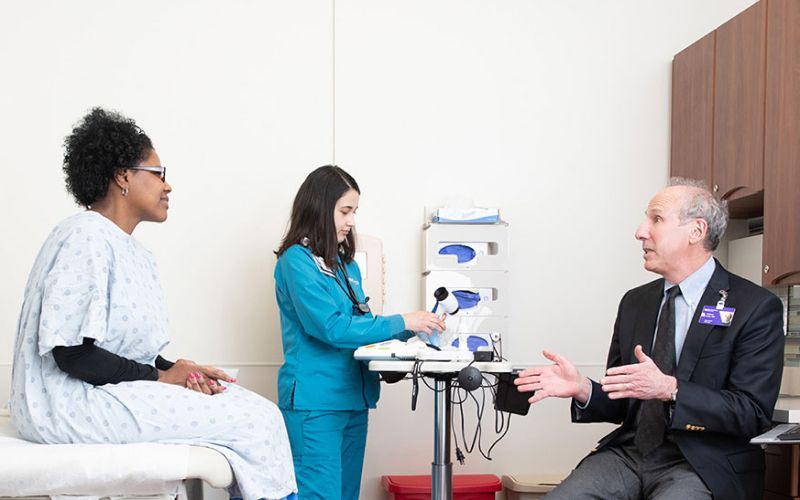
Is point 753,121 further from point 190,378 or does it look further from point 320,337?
point 190,378

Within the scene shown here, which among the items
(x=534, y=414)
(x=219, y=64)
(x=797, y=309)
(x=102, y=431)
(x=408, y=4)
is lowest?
(x=534, y=414)

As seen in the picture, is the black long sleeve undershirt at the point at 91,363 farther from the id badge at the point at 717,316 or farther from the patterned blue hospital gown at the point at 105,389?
the id badge at the point at 717,316

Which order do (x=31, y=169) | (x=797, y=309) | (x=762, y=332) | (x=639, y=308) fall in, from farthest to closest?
(x=31, y=169), (x=797, y=309), (x=639, y=308), (x=762, y=332)

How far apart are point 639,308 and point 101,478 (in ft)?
5.19

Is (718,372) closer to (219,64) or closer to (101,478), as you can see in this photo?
(101,478)

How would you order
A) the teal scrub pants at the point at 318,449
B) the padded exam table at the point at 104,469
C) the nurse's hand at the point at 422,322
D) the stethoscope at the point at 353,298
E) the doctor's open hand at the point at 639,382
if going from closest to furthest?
the padded exam table at the point at 104,469 → the doctor's open hand at the point at 639,382 → the teal scrub pants at the point at 318,449 → the nurse's hand at the point at 422,322 → the stethoscope at the point at 353,298

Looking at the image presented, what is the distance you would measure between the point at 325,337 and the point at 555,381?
794 millimetres

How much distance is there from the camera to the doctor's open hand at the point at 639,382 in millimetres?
2336

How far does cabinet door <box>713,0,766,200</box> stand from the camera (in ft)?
10.9

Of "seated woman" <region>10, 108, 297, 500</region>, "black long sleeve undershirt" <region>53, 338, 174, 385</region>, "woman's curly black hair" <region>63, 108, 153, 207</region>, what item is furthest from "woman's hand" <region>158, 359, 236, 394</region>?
"woman's curly black hair" <region>63, 108, 153, 207</region>

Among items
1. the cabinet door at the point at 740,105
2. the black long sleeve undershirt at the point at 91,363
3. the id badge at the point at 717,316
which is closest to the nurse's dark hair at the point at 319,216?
the black long sleeve undershirt at the point at 91,363

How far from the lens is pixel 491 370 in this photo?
2820mm

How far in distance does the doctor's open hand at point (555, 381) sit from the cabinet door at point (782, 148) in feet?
3.19

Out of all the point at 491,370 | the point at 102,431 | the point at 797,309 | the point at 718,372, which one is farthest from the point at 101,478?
the point at 797,309
